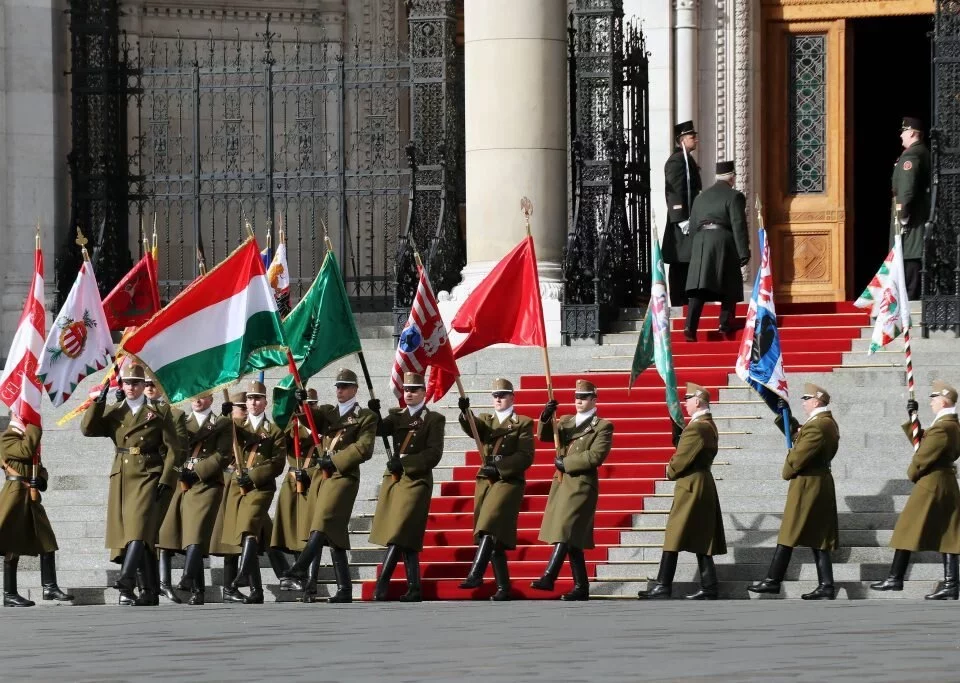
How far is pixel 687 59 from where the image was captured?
25.0 metres

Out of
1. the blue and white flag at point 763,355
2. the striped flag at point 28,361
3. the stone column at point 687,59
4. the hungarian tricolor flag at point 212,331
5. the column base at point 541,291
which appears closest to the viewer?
the hungarian tricolor flag at point 212,331

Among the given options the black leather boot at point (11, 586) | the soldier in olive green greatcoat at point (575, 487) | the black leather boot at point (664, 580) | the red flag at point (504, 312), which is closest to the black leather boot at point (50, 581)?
the black leather boot at point (11, 586)

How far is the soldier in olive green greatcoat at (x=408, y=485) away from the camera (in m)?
16.6

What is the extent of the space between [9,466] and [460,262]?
772cm

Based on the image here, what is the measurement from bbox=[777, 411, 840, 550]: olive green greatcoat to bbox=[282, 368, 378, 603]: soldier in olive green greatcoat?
2.96 metres

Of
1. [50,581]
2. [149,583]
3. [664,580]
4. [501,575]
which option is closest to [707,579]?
[664,580]

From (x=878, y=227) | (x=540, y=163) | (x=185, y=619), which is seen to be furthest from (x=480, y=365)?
(x=878, y=227)

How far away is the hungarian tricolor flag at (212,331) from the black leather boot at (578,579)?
98.4 inches

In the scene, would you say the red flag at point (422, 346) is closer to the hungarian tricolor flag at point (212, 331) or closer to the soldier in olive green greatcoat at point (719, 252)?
the hungarian tricolor flag at point (212, 331)

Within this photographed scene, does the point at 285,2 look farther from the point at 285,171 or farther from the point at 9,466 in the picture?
the point at 9,466

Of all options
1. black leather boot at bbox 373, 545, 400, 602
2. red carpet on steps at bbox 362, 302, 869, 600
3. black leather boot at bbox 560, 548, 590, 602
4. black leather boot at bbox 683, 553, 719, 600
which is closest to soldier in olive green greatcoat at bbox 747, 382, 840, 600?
black leather boot at bbox 683, 553, 719, 600

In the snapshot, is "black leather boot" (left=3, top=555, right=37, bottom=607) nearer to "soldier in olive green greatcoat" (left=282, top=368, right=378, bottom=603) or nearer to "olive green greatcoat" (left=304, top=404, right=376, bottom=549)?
"soldier in olive green greatcoat" (left=282, top=368, right=378, bottom=603)

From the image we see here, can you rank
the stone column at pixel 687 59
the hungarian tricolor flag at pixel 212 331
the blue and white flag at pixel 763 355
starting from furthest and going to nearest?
the stone column at pixel 687 59, the blue and white flag at pixel 763 355, the hungarian tricolor flag at pixel 212 331

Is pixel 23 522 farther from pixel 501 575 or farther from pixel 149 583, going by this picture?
pixel 501 575
